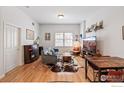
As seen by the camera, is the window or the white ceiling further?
the window

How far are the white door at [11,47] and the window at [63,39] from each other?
18.9 feet

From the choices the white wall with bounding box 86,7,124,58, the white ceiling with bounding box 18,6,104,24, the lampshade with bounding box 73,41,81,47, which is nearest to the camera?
the white wall with bounding box 86,7,124,58

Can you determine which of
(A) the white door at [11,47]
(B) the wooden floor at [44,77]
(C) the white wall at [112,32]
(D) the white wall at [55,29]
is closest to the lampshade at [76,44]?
(D) the white wall at [55,29]

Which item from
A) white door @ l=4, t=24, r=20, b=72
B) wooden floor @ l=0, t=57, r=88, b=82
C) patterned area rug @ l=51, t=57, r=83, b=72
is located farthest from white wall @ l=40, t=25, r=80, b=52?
wooden floor @ l=0, t=57, r=88, b=82

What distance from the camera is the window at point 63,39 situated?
11.7 metres

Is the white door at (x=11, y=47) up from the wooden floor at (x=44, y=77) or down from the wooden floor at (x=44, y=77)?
up

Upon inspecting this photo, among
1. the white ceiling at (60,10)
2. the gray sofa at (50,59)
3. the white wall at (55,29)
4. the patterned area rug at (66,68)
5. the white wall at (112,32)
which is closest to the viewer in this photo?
the white wall at (112,32)

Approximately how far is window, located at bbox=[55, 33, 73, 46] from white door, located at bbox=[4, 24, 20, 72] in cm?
575

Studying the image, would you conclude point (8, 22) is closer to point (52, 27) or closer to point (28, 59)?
point (28, 59)

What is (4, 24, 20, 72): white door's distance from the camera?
4805 mm

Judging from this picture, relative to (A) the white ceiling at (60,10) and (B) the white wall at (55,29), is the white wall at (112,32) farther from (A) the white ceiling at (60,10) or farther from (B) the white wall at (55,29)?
(B) the white wall at (55,29)

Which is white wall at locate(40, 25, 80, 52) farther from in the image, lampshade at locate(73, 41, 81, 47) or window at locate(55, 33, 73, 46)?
lampshade at locate(73, 41, 81, 47)
